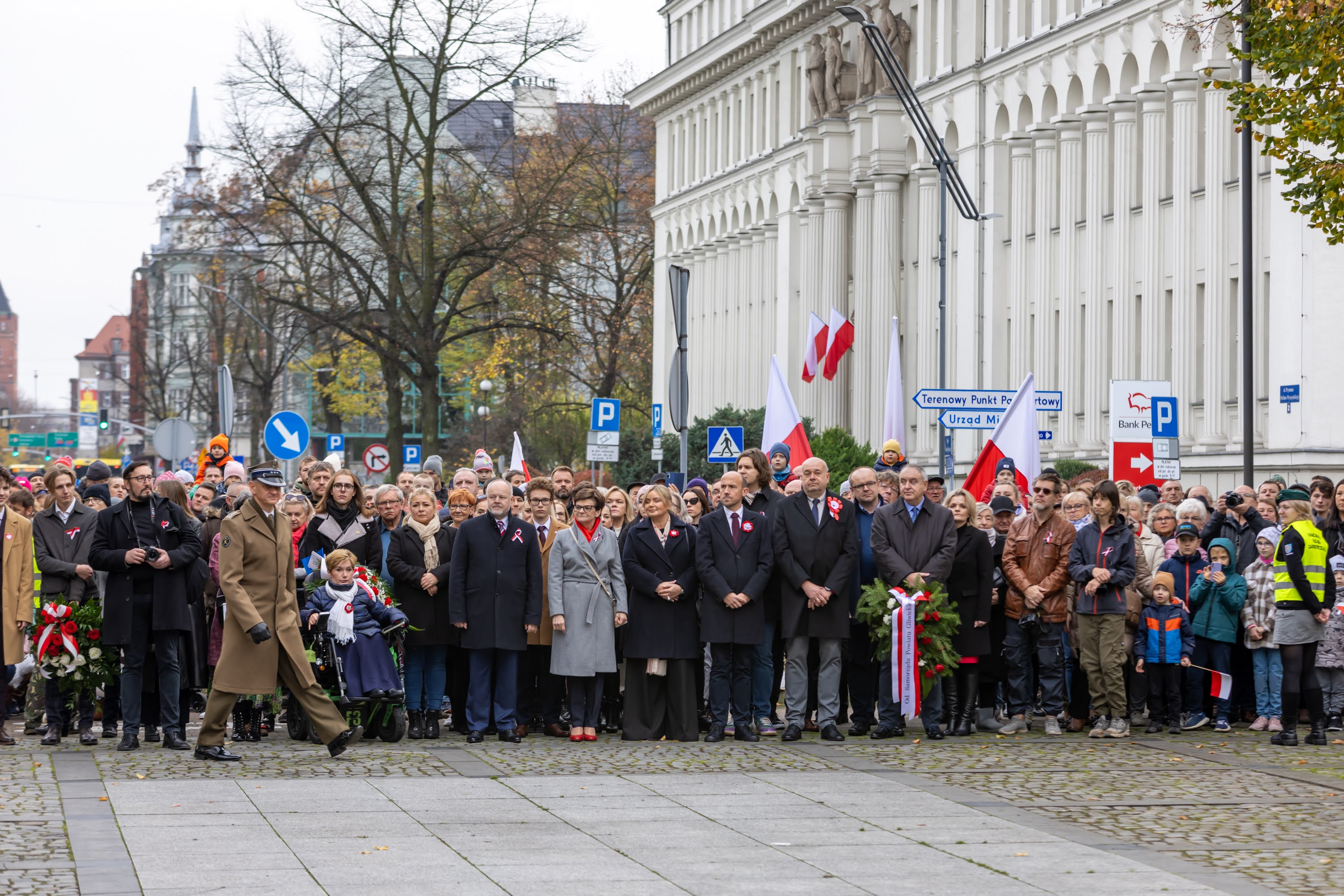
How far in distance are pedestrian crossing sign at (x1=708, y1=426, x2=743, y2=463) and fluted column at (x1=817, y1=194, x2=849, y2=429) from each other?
2852 centimetres

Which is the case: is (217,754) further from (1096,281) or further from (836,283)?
(836,283)

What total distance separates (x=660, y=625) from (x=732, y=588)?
63 cm

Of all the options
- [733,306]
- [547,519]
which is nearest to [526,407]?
[733,306]

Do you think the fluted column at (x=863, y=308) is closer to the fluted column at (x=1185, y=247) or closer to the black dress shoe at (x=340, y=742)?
the fluted column at (x=1185, y=247)

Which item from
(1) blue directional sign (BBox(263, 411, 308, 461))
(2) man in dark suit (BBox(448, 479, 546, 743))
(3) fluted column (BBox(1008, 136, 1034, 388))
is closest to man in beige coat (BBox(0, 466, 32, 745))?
(2) man in dark suit (BBox(448, 479, 546, 743))

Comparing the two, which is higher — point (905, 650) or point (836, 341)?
point (836, 341)

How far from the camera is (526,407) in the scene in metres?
75.1

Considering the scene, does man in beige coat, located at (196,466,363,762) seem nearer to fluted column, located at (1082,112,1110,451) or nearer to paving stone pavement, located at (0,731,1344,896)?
paving stone pavement, located at (0,731,1344,896)

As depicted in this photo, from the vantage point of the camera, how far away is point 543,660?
1673 centimetres

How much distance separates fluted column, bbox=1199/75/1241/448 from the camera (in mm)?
36062

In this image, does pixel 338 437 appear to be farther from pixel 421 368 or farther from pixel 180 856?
pixel 180 856

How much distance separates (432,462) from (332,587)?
37.7ft

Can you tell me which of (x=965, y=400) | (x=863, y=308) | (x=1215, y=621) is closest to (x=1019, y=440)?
(x=965, y=400)

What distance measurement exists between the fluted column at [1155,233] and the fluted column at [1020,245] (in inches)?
246
